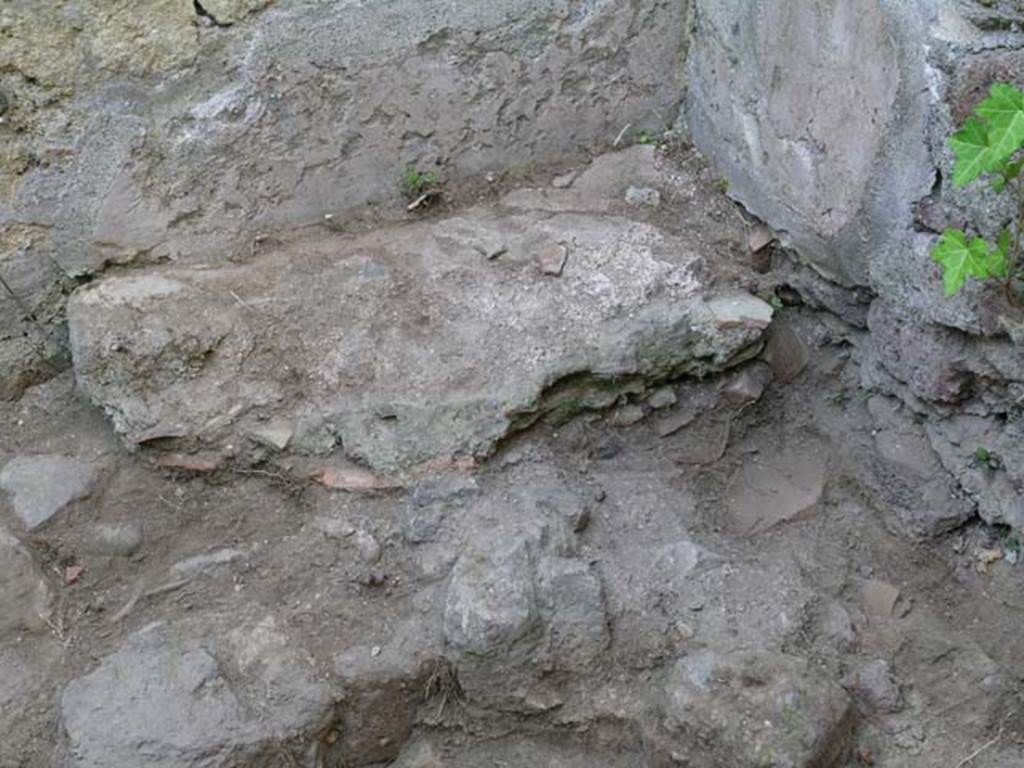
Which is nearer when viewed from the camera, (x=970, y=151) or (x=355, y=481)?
(x=970, y=151)

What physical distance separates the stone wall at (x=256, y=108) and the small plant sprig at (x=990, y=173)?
1.00 metres

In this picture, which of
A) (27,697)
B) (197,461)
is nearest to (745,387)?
(197,461)

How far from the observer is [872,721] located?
2352 mm

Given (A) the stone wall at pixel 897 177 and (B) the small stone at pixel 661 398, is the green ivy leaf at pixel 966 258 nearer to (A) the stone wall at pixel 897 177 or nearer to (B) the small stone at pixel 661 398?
(A) the stone wall at pixel 897 177

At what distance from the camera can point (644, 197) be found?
9.75ft

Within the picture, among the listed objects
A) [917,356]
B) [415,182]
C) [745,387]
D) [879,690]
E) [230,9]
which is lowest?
[879,690]

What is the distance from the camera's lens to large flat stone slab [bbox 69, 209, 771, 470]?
2.56 metres

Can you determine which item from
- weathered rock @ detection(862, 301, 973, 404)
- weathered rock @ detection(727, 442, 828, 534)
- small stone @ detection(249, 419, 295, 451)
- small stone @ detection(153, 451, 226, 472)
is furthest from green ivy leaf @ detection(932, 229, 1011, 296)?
small stone @ detection(153, 451, 226, 472)

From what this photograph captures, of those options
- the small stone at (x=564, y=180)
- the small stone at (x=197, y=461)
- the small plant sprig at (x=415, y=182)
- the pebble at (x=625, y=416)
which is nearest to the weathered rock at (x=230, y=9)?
the small plant sprig at (x=415, y=182)

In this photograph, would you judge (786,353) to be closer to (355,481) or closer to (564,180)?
(564,180)

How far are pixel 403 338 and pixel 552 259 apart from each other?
1.14 feet

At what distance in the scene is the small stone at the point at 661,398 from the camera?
106 inches

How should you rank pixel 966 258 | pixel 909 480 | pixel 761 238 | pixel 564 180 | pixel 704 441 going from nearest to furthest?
pixel 966 258 < pixel 909 480 < pixel 704 441 < pixel 761 238 < pixel 564 180

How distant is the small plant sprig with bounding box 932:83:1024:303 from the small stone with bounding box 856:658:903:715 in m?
0.67
